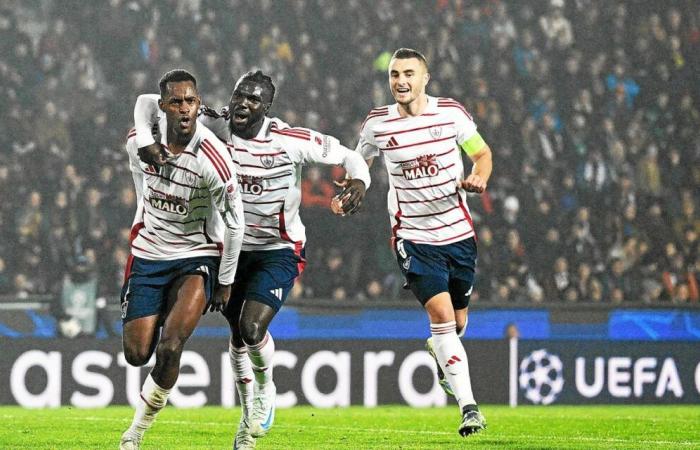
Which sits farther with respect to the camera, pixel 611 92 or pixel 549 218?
pixel 611 92

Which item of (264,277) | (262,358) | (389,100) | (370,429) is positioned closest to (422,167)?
(264,277)

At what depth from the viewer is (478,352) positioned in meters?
13.1

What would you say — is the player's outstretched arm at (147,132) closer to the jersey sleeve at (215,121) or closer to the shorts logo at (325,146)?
the jersey sleeve at (215,121)

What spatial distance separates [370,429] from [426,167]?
2.72m

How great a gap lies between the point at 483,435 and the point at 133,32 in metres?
9.41

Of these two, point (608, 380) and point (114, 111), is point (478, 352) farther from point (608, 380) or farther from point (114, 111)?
point (114, 111)

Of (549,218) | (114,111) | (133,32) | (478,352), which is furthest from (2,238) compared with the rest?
(549,218)

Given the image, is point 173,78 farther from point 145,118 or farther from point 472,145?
Answer: point 472,145

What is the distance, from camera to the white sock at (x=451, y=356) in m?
7.40

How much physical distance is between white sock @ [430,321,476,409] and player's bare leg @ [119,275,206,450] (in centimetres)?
170

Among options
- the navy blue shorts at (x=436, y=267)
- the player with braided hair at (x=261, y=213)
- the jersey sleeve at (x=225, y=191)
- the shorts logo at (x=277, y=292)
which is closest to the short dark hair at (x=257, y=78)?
the player with braided hair at (x=261, y=213)

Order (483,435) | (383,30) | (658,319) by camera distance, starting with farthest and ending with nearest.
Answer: (383,30) → (658,319) → (483,435)

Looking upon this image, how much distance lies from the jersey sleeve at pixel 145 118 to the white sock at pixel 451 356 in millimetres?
2179

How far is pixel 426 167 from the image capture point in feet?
25.4
